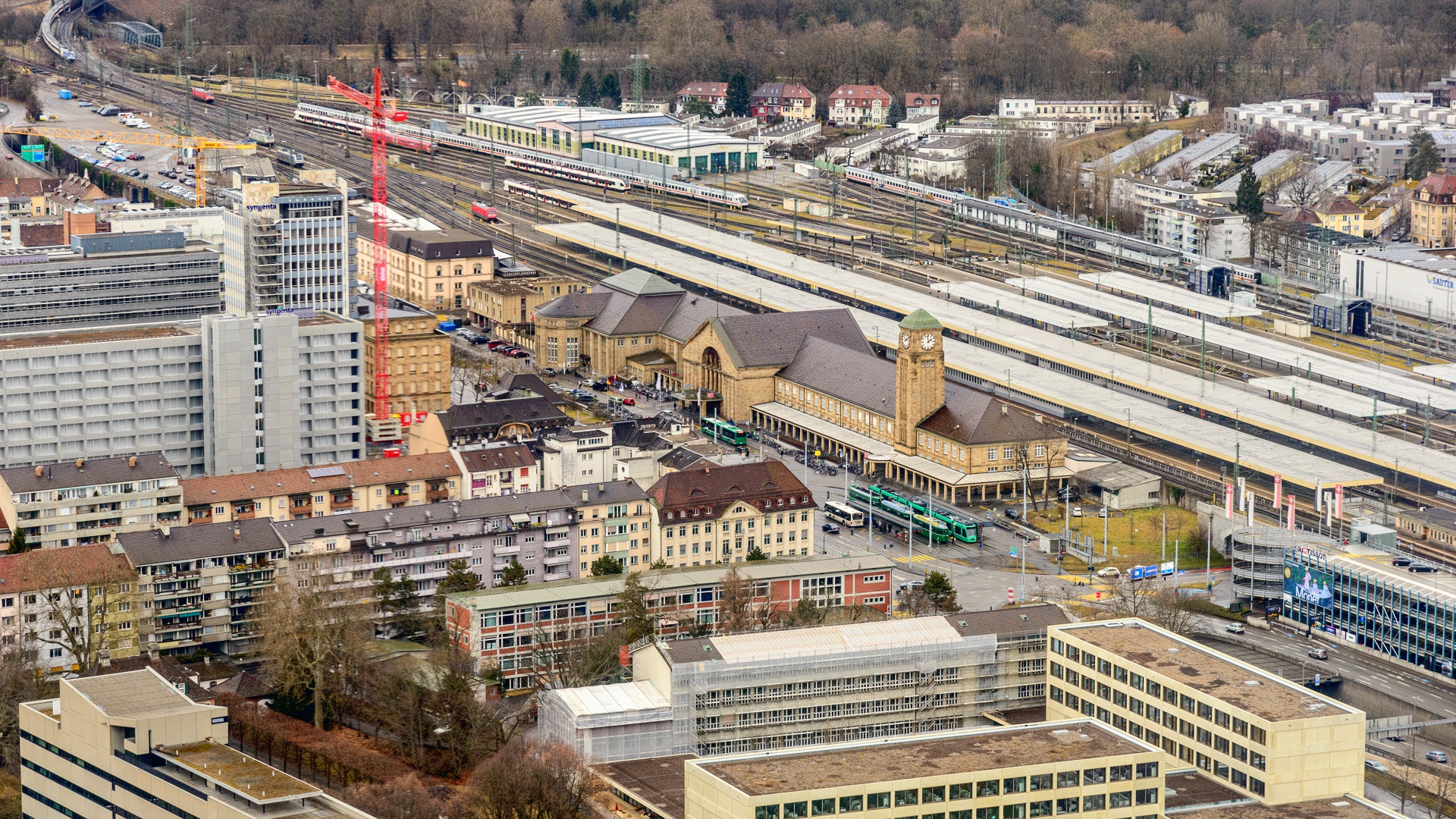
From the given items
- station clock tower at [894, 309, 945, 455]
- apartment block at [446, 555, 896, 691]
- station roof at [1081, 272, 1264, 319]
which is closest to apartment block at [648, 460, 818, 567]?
apartment block at [446, 555, 896, 691]

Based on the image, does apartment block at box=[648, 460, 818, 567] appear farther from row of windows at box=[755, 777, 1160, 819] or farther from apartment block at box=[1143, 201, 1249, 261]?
apartment block at box=[1143, 201, 1249, 261]

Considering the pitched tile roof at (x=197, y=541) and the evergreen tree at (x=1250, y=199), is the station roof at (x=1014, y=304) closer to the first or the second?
the evergreen tree at (x=1250, y=199)

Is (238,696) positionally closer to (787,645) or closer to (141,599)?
(141,599)

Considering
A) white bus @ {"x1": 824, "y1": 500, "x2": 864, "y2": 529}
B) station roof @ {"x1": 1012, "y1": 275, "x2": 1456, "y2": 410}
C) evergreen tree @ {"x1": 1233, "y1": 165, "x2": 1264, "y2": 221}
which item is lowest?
white bus @ {"x1": 824, "y1": 500, "x2": 864, "y2": 529}

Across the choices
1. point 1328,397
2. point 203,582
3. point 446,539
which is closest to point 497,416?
point 446,539

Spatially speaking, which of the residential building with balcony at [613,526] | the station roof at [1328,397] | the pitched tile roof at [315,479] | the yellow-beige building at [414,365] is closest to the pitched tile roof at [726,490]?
the residential building with balcony at [613,526]

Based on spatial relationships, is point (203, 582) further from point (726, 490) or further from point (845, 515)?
point (845, 515)

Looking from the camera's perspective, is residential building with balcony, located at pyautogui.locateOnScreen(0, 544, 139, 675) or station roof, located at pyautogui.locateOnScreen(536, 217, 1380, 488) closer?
residential building with balcony, located at pyautogui.locateOnScreen(0, 544, 139, 675)
